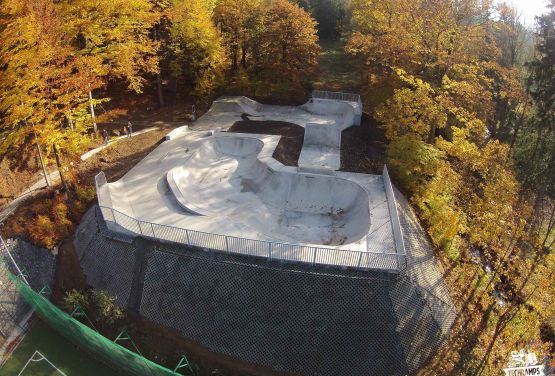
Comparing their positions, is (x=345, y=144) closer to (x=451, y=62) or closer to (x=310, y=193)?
(x=310, y=193)

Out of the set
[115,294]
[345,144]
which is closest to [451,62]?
[345,144]

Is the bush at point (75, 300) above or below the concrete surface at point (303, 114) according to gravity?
below

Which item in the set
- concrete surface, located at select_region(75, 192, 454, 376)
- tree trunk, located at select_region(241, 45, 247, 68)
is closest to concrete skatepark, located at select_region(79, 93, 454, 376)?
concrete surface, located at select_region(75, 192, 454, 376)

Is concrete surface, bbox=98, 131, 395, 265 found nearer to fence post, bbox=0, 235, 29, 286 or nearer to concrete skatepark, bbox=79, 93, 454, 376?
concrete skatepark, bbox=79, 93, 454, 376

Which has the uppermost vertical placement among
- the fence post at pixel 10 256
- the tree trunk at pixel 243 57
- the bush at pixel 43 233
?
the tree trunk at pixel 243 57

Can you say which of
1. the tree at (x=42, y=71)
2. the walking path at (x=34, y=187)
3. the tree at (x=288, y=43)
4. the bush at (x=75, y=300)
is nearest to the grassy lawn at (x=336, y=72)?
the tree at (x=288, y=43)

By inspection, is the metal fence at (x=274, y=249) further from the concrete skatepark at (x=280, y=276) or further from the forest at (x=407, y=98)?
the forest at (x=407, y=98)
